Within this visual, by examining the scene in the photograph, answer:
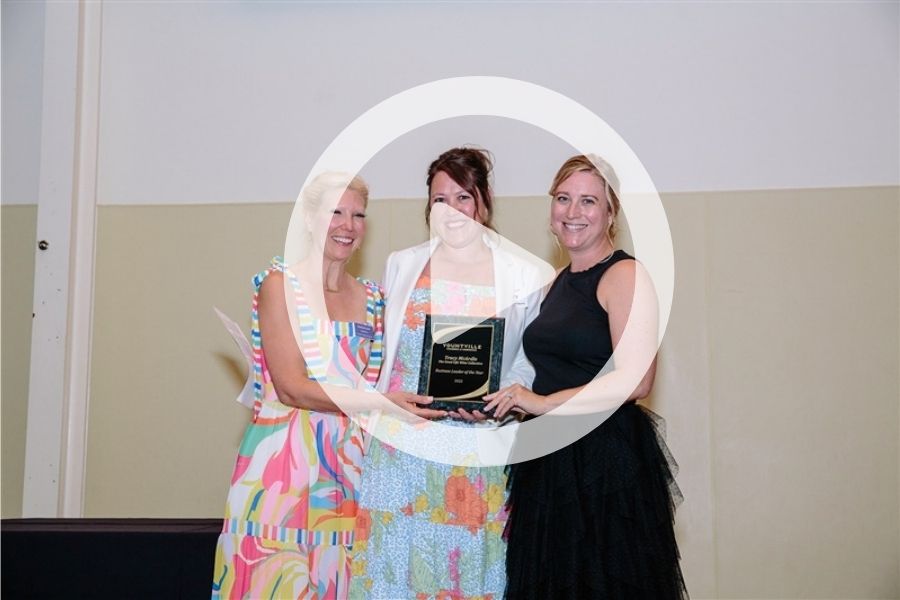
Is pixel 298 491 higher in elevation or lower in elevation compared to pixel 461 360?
lower

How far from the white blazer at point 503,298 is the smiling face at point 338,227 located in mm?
183

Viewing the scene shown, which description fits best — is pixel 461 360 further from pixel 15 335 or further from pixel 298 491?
pixel 15 335

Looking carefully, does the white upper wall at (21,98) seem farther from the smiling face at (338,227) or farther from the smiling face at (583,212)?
the smiling face at (583,212)

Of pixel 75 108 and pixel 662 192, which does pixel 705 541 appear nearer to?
pixel 662 192

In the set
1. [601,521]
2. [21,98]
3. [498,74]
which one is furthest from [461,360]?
[21,98]

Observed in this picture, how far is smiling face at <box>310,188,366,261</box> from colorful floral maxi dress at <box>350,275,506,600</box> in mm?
559

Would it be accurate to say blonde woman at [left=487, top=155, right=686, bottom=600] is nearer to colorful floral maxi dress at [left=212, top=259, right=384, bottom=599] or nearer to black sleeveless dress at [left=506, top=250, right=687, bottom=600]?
black sleeveless dress at [left=506, top=250, right=687, bottom=600]

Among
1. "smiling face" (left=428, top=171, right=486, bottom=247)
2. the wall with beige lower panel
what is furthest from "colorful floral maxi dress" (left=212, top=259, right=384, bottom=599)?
the wall with beige lower panel

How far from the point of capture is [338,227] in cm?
271

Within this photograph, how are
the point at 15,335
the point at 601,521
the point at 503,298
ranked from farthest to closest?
the point at 15,335
the point at 503,298
the point at 601,521

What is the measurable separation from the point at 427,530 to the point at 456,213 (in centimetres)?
95

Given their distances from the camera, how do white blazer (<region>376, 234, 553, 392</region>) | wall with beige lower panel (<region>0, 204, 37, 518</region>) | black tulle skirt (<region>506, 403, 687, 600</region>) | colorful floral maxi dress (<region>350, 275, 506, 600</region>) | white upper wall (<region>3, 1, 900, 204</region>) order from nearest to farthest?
1. black tulle skirt (<region>506, 403, 687, 600</region>)
2. colorful floral maxi dress (<region>350, 275, 506, 600</region>)
3. white blazer (<region>376, 234, 553, 392</region>)
4. white upper wall (<region>3, 1, 900, 204</region>)
5. wall with beige lower panel (<region>0, 204, 37, 518</region>)

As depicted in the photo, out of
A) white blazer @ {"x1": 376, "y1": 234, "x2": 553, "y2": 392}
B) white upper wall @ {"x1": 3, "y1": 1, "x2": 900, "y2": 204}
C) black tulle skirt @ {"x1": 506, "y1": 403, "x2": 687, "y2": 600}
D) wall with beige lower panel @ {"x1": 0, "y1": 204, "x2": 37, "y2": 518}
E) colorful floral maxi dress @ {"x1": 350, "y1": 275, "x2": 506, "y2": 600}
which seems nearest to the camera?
black tulle skirt @ {"x1": 506, "y1": 403, "x2": 687, "y2": 600}

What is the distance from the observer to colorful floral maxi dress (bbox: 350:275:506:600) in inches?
96.0
